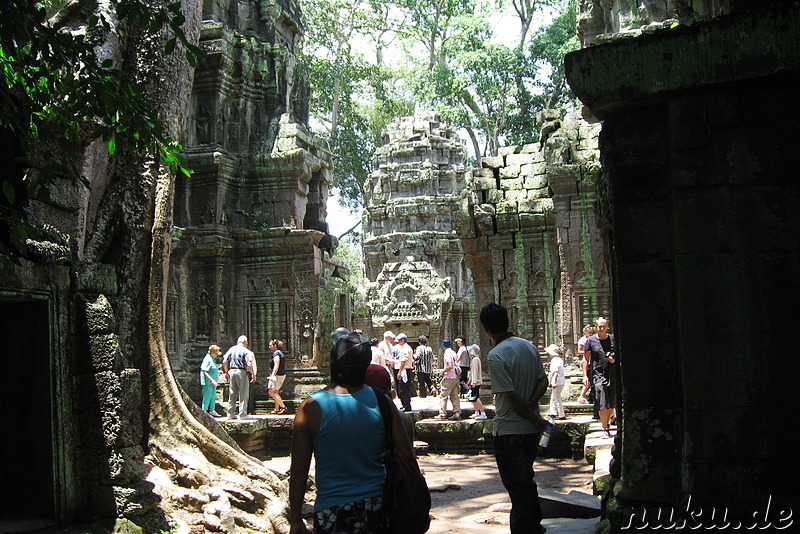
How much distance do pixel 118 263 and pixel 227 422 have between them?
5.09 m

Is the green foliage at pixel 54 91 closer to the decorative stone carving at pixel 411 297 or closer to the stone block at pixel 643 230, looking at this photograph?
the stone block at pixel 643 230

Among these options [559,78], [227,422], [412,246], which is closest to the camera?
[227,422]

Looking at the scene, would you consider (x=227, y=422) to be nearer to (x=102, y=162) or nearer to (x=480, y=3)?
(x=102, y=162)

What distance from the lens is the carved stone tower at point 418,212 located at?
112ft

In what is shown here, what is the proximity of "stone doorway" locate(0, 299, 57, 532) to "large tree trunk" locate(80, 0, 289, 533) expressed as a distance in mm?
1248

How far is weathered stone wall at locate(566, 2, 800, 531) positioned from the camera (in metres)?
2.79

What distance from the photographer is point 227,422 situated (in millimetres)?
10930

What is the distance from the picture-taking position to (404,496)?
10.4ft

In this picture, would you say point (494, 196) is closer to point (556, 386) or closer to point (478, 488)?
point (556, 386)

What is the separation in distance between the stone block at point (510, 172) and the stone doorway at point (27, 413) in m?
10.4

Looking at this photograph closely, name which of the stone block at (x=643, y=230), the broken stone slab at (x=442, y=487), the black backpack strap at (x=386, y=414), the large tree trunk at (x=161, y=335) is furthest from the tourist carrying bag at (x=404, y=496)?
the broken stone slab at (x=442, y=487)

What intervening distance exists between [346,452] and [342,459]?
1.2 inches

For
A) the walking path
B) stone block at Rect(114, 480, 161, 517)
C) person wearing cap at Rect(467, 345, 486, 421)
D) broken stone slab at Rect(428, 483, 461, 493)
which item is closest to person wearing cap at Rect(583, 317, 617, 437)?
the walking path

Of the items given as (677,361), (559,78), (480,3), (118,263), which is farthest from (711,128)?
(480,3)
